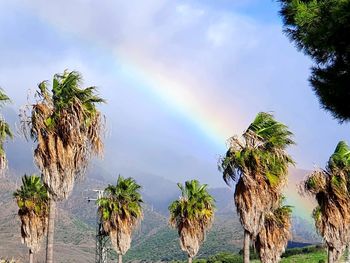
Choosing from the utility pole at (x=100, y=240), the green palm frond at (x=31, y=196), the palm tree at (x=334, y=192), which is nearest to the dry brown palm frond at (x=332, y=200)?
the palm tree at (x=334, y=192)

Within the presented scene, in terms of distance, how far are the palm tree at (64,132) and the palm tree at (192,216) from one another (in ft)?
78.6

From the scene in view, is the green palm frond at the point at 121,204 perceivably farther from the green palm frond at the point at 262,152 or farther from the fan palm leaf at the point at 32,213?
the green palm frond at the point at 262,152

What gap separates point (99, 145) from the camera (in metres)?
25.2

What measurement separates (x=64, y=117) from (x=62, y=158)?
188 cm

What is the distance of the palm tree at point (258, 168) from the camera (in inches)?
1186

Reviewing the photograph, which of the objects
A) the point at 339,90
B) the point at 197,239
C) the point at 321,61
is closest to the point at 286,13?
the point at 321,61

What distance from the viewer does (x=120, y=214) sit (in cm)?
4797

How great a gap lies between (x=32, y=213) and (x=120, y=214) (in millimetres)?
7418

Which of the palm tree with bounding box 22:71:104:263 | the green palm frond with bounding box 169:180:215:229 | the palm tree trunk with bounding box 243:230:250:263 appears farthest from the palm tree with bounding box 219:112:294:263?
the green palm frond with bounding box 169:180:215:229

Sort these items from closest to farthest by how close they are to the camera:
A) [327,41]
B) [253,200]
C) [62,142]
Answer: [327,41], [62,142], [253,200]

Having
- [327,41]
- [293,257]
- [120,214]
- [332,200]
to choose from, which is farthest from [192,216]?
[293,257]

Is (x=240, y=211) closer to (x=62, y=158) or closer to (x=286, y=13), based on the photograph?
(x=62, y=158)

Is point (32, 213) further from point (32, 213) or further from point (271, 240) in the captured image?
point (271, 240)

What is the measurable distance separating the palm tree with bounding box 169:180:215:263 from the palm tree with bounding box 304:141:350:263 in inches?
411
